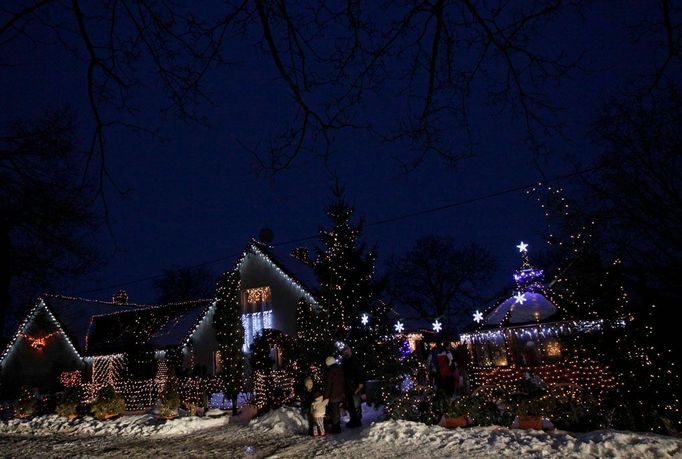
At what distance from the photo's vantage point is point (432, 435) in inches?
338

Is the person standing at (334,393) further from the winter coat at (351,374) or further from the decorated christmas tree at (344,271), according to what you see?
→ the decorated christmas tree at (344,271)

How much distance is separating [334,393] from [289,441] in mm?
1360

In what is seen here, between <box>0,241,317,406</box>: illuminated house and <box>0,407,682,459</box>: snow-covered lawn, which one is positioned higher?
<box>0,241,317,406</box>: illuminated house

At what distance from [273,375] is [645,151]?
13752 mm

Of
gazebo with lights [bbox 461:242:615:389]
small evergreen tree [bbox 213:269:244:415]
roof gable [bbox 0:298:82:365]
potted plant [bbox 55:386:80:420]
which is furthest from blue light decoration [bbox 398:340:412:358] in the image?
roof gable [bbox 0:298:82:365]

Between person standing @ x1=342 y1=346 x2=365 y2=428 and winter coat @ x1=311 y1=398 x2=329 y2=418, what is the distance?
0.80 meters

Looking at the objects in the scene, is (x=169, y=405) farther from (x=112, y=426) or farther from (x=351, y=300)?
(x=351, y=300)

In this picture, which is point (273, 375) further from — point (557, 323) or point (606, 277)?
point (557, 323)

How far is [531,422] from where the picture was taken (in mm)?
8336

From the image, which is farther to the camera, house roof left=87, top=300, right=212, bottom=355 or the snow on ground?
house roof left=87, top=300, right=212, bottom=355

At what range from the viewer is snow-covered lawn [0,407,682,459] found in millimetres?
6848

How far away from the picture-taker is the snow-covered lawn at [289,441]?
685 cm

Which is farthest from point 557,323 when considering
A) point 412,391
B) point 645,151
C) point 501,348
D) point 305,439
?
point 305,439

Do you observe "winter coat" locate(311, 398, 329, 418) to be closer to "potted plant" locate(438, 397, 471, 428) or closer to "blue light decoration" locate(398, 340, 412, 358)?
"potted plant" locate(438, 397, 471, 428)
